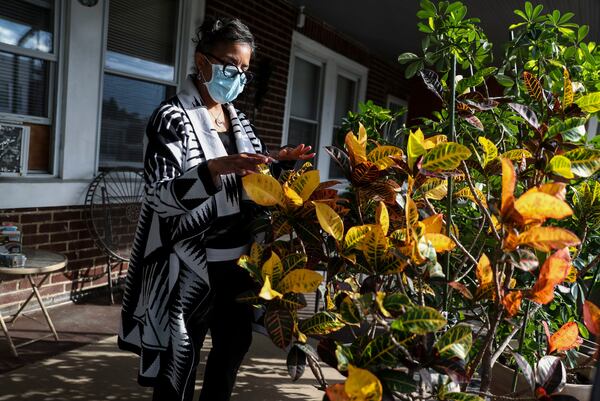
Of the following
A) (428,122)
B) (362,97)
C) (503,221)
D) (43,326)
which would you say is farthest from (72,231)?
(362,97)

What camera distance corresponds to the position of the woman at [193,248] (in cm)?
168

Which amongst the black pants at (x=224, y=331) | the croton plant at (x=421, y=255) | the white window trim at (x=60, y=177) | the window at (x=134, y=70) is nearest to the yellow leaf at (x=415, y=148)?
the croton plant at (x=421, y=255)

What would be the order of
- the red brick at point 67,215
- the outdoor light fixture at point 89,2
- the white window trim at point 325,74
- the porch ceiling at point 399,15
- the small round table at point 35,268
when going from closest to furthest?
the small round table at point 35,268 → the outdoor light fixture at point 89,2 → the red brick at point 67,215 → the porch ceiling at point 399,15 → the white window trim at point 325,74

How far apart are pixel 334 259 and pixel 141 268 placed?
0.91 meters

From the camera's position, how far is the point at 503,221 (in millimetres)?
882

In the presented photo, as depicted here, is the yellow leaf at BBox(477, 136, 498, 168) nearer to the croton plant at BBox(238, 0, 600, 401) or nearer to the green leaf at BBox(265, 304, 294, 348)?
the croton plant at BBox(238, 0, 600, 401)

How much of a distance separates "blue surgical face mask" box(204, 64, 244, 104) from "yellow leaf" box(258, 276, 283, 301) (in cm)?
104

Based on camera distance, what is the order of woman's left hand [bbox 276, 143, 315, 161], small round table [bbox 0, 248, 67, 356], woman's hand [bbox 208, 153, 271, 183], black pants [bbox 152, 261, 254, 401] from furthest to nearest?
small round table [bbox 0, 248, 67, 356] → black pants [bbox 152, 261, 254, 401] → woman's left hand [bbox 276, 143, 315, 161] → woman's hand [bbox 208, 153, 271, 183]

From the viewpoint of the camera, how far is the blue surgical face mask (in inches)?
73.0

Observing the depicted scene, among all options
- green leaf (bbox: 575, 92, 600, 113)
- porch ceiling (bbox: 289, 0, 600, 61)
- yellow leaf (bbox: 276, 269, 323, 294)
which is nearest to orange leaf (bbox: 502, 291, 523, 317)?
yellow leaf (bbox: 276, 269, 323, 294)

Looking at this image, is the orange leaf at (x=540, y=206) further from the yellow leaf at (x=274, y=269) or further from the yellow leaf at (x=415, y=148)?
the yellow leaf at (x=274, y=269)

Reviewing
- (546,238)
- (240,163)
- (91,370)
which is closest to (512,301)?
(546,238)

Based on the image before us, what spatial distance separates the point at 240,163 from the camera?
136cm

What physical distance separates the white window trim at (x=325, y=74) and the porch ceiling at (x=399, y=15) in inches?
13.4
